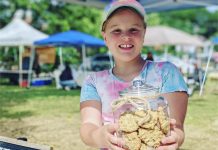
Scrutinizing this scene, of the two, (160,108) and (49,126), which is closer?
(160,108)

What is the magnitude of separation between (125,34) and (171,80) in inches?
8.4

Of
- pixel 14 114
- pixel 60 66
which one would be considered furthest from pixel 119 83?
pixel 60 66

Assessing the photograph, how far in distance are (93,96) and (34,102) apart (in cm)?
515

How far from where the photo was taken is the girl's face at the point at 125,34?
1132mm

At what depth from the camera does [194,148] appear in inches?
116

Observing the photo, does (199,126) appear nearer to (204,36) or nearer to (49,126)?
(49,126)

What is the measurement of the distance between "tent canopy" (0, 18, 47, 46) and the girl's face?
9.47m

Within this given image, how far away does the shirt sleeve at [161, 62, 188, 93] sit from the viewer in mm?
1189

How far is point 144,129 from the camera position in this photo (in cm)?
91

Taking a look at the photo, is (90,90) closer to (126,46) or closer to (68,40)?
(126,46)

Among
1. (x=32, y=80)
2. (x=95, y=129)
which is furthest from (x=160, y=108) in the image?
(x=32, y=80)

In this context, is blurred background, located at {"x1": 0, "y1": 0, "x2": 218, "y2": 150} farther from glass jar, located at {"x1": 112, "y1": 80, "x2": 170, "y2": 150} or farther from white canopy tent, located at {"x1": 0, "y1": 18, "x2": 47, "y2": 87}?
glass jar, located at {"x1": 112, "y1": 80, "x2": 170, "y2": 150}

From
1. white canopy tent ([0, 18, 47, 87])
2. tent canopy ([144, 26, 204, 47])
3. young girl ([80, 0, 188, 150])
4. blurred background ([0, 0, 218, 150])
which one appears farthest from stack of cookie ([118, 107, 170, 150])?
tent canopy ([144, 26, 204, 47])

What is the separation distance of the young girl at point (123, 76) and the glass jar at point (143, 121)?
0.39 ft
